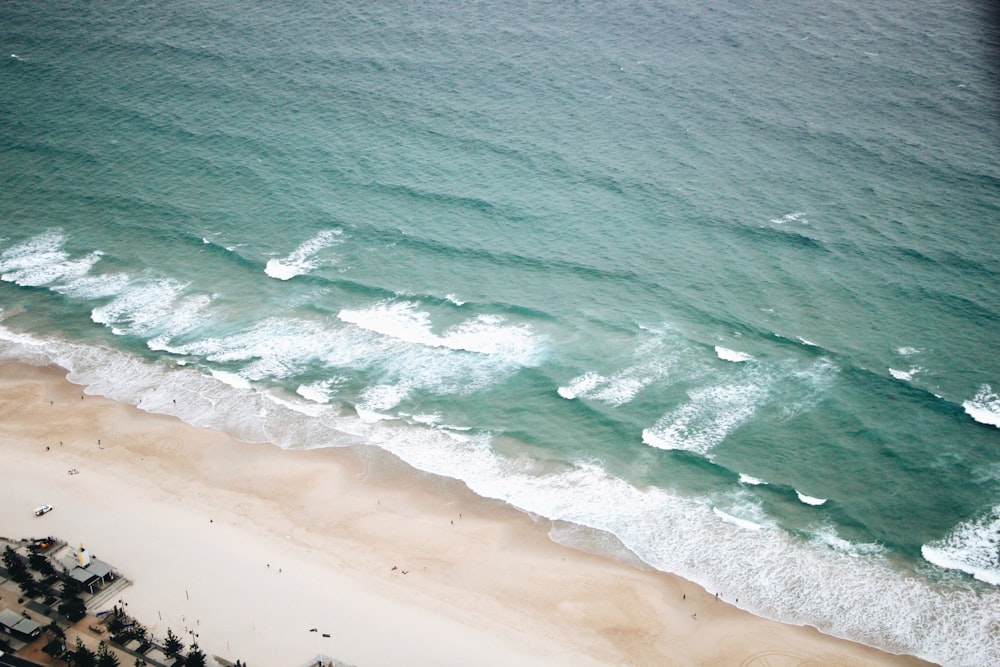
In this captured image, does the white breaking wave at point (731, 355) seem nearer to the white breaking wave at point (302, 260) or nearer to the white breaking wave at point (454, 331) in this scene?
the white breaking wave at point (454, 331)

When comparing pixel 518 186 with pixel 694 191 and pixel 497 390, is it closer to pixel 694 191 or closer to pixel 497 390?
pixel 694 191

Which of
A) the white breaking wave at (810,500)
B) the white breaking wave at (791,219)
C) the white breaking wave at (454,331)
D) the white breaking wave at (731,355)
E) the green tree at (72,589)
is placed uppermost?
the white breaking wave at (791,219)

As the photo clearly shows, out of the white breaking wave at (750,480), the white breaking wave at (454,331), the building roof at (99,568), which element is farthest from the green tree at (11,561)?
the white breaking wave at (750,480)

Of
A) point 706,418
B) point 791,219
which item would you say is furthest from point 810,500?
point 791,219

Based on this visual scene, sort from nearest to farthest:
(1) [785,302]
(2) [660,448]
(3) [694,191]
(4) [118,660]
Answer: (4) [118,660] → (2) [660,448] → (1) [785,302] → (3) [694,191]

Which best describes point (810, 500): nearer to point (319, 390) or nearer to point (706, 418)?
point (706, 418)

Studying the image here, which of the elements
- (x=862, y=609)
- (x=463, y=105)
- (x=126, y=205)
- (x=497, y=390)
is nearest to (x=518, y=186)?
(x=463, y=105)

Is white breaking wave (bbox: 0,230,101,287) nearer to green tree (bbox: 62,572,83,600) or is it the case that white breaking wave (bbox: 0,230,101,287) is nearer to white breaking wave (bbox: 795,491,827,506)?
green tree (bbox: 62,572,83,600)
